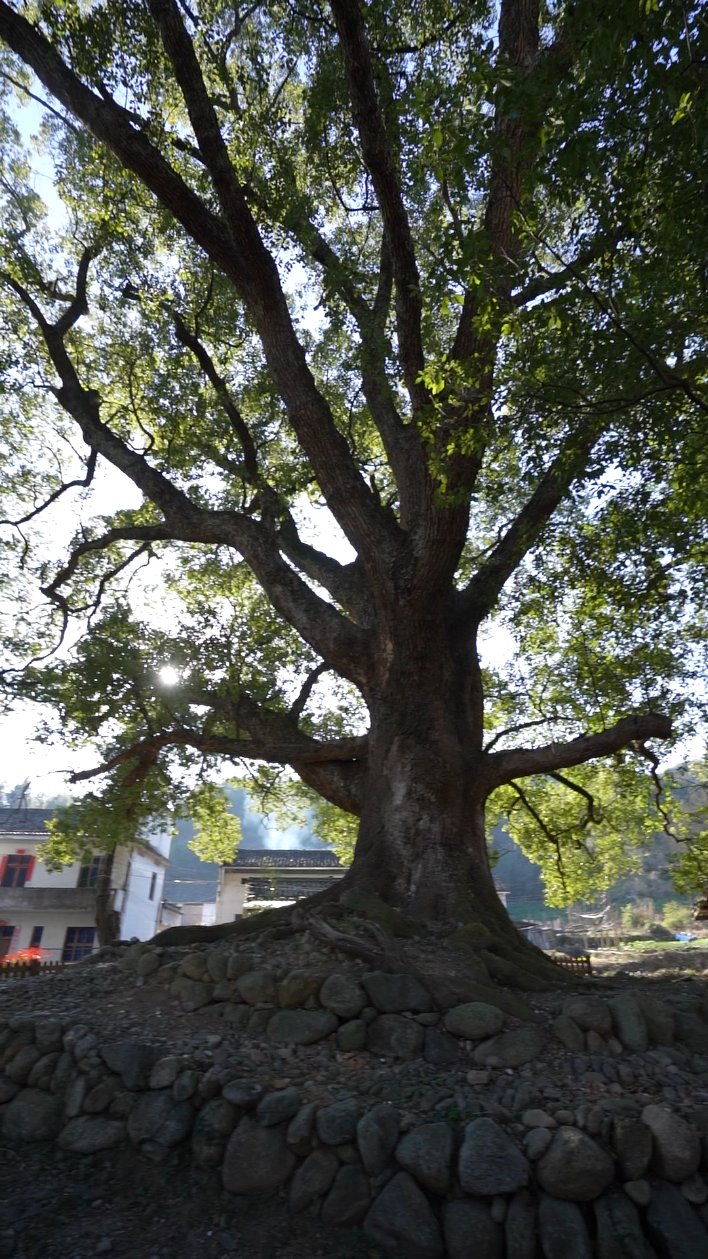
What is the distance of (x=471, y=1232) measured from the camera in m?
3.64

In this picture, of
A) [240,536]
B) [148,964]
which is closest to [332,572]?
[240,536]

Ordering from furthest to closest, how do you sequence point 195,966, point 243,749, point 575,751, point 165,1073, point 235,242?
point 243,749, point 575,751, point 235,242, point 195,966, point 165,1073

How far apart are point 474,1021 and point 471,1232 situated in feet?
3.98

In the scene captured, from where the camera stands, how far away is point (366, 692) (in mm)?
7844

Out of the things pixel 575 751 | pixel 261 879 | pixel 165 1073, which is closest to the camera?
pixel 165 1073

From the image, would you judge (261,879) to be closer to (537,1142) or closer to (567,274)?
(537,1142)

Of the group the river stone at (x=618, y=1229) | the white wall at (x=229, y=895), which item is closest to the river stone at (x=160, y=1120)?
the river stone at (x=618, y=1229)

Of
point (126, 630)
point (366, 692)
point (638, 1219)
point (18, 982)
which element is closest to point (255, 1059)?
point (638, 1219)

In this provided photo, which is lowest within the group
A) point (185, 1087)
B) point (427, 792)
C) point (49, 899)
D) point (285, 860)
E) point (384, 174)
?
point (185, 1087)

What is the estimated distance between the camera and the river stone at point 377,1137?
12.8 feet

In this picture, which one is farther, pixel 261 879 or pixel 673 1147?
pixel 261 879

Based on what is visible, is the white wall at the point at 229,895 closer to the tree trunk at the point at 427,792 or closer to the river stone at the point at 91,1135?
the tree trunk at the point at 427,792

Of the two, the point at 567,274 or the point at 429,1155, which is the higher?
the point at 567,274

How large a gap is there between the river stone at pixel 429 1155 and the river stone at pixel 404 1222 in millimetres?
63
